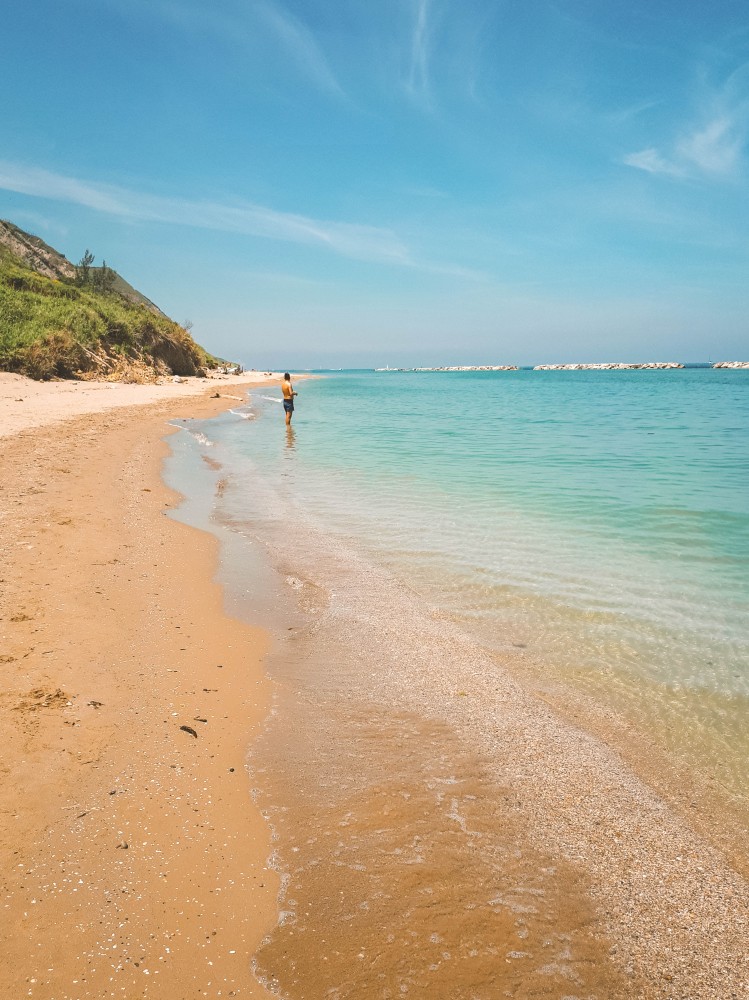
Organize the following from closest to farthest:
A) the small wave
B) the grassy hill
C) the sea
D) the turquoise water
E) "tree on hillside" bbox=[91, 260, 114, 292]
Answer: the sea, the turquoise water, the small wave, the grassy hill, "tree on hillside" bbox=[91, 260, 114, 292]

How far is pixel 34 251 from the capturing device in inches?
2653

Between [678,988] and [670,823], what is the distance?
0.92 metres

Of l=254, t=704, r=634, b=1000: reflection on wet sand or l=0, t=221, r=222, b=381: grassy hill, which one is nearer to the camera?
l=254, t=704, r=634, b=1000: reflection on wet sand

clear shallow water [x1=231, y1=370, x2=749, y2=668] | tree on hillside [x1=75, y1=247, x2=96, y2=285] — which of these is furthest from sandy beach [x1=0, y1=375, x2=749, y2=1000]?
tree on hillside [x1=75, y1=247, x2=96, y2=285]

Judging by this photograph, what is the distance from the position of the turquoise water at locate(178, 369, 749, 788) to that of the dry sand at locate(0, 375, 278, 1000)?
Answer: 7.90ft

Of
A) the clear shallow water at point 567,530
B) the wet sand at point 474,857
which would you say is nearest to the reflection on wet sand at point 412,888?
the wet sand at point 474,857

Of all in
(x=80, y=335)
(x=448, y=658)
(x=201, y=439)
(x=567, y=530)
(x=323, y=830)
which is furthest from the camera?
(x=80, y=335)

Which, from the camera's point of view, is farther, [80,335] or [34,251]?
[34,251]

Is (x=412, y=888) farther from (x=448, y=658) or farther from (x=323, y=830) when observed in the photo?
(x=448, y=658)

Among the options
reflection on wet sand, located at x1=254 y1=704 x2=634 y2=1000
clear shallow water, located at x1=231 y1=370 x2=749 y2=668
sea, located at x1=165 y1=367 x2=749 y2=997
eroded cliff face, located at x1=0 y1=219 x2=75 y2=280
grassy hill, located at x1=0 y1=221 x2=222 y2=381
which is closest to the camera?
reflection on wet sand, located at x1=254 y1=704 x2=634 y2=1000

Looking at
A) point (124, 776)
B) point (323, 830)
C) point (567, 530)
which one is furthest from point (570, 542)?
point (124, 776)

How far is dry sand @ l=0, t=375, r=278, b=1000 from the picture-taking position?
6.47ft

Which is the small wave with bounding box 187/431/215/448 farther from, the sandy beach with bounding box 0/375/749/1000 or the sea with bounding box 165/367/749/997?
the sandy beach with bounding box 0/375/749/1000

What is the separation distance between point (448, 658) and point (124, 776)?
2522 mm
